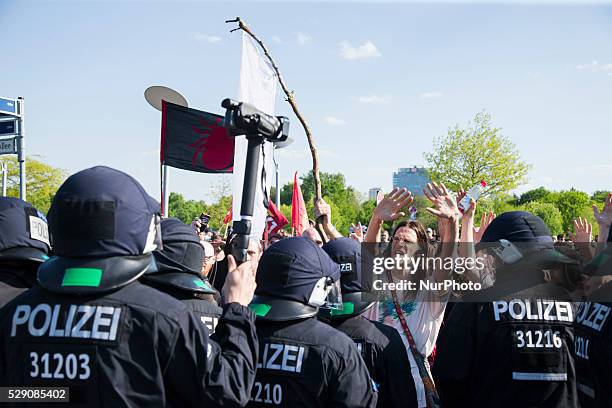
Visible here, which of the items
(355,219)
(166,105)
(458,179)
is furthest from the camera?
(355,219)

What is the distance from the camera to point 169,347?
2006mm

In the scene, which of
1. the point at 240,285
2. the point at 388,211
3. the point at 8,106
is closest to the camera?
the point at 240,285

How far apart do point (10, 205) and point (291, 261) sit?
4.93ft

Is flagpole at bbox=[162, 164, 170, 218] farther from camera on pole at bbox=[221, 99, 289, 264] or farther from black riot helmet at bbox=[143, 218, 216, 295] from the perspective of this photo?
camera on pole at bbox=[221, 99, 289, 264]

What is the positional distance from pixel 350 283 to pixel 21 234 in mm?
1798

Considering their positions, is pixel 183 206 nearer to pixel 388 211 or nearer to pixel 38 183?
pixel 38 183

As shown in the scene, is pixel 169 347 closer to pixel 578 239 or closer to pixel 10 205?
pixel 10 205

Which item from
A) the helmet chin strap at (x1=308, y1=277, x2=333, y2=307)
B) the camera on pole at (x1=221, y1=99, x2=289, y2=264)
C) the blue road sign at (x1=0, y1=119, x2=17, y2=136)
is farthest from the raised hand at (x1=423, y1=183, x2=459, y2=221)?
the blue road sign at (x1=0, y1=119, x2=17, y2=136)

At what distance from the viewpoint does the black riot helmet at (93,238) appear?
1991 mm

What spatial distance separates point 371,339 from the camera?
309 centimetres

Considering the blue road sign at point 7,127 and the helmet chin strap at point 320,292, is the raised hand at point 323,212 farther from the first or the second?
the blue road sign at point 7,127

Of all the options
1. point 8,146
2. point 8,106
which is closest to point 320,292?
point 8,146

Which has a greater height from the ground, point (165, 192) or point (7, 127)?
point (7, 127)

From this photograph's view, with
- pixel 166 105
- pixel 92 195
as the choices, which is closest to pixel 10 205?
pixel 92 195
